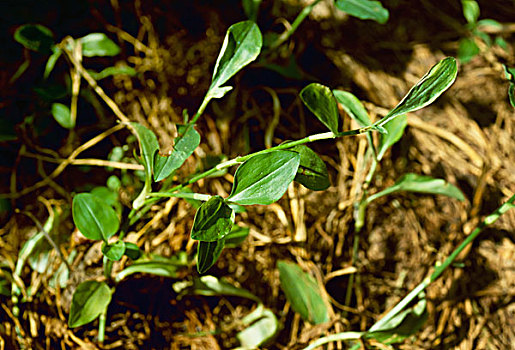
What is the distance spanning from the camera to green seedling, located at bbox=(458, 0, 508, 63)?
3.04 ft

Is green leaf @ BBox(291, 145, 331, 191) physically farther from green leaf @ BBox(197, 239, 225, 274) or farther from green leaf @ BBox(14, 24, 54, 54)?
green leaf @ BBox(14, 24, 54, 54)

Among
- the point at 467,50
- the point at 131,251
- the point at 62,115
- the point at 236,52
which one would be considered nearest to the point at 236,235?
the point at 131,251

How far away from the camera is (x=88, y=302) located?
615mm

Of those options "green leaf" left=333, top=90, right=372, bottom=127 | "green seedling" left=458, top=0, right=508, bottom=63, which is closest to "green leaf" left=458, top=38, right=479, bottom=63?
"green seedling" left=458, top=0, right=508, bottom=63

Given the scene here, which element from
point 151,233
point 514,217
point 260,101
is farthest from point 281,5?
point 514,217

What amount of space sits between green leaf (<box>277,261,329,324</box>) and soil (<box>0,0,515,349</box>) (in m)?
0.05

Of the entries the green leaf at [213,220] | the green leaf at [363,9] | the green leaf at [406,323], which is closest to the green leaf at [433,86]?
the green leaf at [213,220]

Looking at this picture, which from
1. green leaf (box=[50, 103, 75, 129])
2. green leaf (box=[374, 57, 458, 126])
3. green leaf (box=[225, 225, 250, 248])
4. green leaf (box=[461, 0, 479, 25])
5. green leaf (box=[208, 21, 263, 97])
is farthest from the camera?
green leaf (box=[461, 0, 479, 25])

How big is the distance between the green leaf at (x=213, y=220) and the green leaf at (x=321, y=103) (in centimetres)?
15

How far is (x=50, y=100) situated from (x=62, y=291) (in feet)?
1.04

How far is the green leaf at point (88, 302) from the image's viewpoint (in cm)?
60

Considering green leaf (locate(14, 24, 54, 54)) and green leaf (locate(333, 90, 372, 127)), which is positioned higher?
green leaf (locate(14, 24, 54, 54))

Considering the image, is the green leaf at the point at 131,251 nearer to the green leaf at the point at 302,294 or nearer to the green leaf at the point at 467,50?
the green leaf at the point at 302,294

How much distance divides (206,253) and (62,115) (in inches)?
17.7
